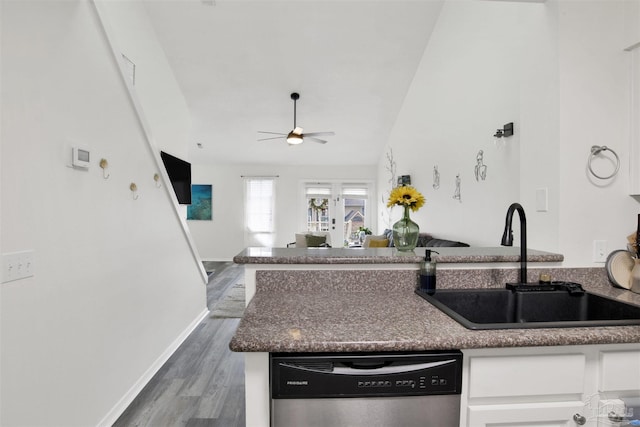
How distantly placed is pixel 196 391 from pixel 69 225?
1.36 m

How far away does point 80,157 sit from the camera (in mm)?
1623

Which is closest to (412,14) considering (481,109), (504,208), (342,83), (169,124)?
(342,83)

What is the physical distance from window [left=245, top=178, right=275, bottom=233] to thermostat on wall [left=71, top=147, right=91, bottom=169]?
19.7 ft

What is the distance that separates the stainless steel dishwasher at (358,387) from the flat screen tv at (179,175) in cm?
335

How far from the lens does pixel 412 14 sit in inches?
154

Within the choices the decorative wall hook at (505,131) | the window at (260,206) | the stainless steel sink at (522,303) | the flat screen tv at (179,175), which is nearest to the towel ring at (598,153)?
the stainless steel sink at (522,303)

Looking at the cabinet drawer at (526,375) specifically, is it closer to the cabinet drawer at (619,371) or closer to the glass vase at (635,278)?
the cabinet drawer at (619,371)

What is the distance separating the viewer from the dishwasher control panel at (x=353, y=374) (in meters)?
0.87

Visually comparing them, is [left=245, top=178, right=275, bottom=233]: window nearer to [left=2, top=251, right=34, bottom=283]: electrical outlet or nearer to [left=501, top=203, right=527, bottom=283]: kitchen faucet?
[left=2, top=251, right=34, bottom=283]: electrical outlet

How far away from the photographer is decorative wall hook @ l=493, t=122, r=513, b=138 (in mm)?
2465

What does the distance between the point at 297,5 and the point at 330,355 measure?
4.02m

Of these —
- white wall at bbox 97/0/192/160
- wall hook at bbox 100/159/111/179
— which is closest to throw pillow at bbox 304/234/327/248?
white wall at bbox 97/0/192/160

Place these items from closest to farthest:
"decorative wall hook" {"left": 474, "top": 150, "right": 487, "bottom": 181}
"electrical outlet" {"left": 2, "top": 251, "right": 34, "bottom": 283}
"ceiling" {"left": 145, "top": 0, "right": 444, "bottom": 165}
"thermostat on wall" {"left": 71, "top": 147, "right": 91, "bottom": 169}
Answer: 1. "electrical outlet" {"left": 2, "top": 251, "right": 34, "bottom": 283}
2. "thermostat on wall" {"left": 71, "top": 147, "right": 91, "bottom": 169}
3. "decorative wall hook" {"left": 474, "top": 150, "right": 487, "bottom": 181}
4. "ceiling" {"left": 145, "top": 0, "right": 444, "bottom": 165}

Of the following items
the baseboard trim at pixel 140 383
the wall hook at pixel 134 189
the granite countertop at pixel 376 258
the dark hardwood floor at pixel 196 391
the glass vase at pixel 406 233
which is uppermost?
the wall hook at pixel 134 189
